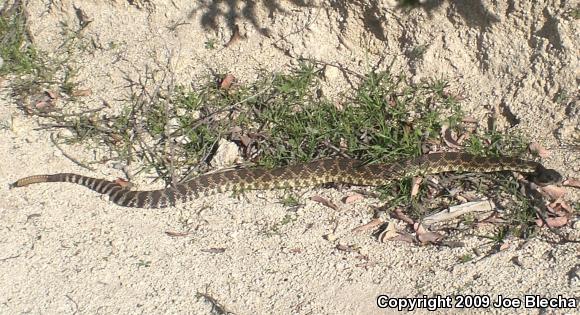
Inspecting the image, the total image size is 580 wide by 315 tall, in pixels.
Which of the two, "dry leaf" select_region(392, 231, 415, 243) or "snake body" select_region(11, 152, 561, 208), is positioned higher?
"snake body" select_region(11, 152, 561, 208)

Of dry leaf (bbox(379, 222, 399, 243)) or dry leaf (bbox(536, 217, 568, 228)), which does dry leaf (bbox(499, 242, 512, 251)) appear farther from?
dry leaf (bbox(379, 222, 399, 243))

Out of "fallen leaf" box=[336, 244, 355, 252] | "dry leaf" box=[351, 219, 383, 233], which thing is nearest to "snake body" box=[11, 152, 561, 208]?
"dry leaf" box=[351, 219, 383, 233]

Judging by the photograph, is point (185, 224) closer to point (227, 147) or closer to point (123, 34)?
point (227, 147)

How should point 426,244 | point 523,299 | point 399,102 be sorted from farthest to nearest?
point 399,102 < point 426,244 < point 523,299

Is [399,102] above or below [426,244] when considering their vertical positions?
above

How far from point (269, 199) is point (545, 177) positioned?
243 centimetres

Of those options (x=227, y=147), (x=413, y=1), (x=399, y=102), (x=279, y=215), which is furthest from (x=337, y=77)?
(x=413, y=1)

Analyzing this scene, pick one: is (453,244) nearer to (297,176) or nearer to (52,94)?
(297,176)

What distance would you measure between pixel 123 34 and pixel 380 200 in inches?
153

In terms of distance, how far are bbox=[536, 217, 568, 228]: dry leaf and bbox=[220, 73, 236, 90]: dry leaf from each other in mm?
3599

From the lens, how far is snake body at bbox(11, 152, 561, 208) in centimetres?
644

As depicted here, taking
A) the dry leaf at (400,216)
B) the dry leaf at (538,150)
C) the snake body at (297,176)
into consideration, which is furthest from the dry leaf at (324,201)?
the dry leaf at (538,150)

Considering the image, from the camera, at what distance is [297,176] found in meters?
6.72

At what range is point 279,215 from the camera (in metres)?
6.25
